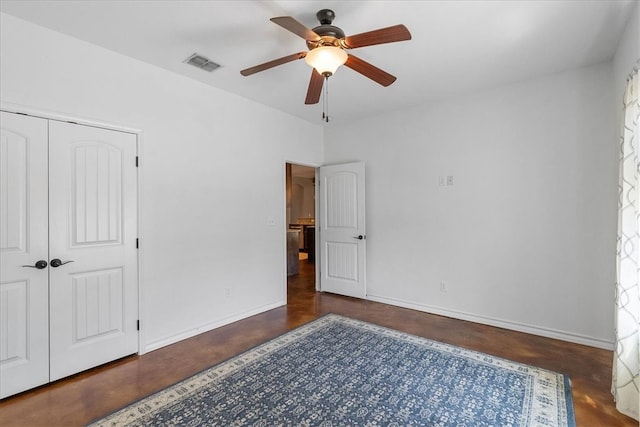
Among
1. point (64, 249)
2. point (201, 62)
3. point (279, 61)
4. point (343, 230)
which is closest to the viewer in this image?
point (279, 61)

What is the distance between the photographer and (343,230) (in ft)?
16.1

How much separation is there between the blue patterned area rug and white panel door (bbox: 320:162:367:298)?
5.89 feet

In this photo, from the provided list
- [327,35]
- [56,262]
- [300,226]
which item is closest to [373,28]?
[327,35]

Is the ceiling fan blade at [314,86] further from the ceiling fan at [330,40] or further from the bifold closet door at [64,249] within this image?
the bifold closet door at [64,249]

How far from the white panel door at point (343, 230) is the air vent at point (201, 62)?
2.41 m

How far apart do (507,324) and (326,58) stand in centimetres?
349

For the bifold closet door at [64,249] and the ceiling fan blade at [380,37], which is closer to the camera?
the ceiling fan blade at [380,37]

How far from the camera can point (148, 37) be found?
8.44 feet

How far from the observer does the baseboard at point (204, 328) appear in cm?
308

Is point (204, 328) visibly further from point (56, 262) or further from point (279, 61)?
point (279, 61)

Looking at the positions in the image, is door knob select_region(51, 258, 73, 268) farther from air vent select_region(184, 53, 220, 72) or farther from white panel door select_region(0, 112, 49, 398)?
Answer: air vent select_region(184, 53, 220, 72)

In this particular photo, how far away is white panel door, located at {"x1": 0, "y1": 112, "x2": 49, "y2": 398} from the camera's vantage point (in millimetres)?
2266

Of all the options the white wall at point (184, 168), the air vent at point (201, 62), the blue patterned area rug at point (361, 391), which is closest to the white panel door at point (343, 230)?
the white wall at point (184, 168)

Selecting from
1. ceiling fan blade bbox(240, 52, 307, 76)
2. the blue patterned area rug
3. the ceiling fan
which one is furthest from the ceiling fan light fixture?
the blue patterned area rug
